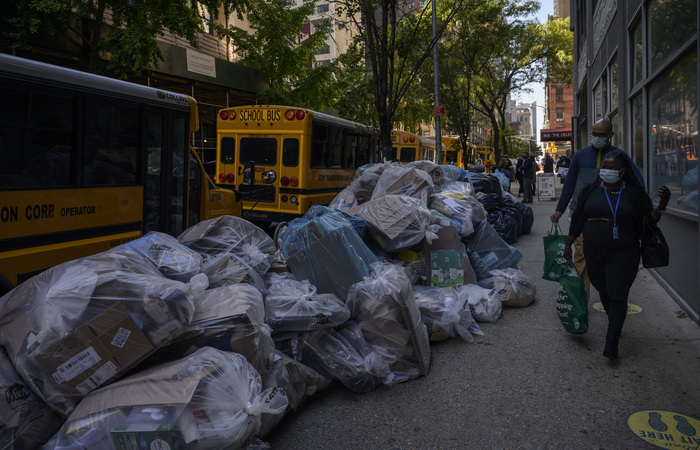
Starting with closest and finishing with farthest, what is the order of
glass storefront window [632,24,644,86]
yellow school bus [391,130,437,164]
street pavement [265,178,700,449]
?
street pavement [265,178,700,449] → glass storefront window [632,24,644,86] → yellow school bus [391,130,437,164]

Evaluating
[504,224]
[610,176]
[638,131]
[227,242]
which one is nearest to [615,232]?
[610,176]

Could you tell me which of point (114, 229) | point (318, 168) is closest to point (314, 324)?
point (114, 229)

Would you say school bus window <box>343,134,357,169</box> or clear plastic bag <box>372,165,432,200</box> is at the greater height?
school bus window <box>343,134,357,169</box>

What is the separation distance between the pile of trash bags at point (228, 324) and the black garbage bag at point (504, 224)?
11.4ft

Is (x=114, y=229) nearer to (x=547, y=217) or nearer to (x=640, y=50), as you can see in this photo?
(x=640, y=50)

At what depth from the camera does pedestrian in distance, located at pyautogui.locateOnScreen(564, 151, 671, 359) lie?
13.3 feet

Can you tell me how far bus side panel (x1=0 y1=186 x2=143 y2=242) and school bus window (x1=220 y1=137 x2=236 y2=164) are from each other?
Answer: 499cm

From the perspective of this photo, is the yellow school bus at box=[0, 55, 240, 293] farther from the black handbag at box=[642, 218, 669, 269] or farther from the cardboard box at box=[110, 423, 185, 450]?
the black handbag at box=[642, 218, 669, 269]

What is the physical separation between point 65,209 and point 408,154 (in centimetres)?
1505

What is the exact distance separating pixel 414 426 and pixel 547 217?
12.0 metres

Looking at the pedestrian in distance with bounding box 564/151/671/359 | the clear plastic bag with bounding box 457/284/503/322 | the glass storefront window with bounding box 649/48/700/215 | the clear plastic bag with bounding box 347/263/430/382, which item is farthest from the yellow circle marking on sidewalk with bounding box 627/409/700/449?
the glass storefront window with bounding box 649/48/700/215

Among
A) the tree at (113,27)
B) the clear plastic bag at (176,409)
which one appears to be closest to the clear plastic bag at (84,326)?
the clear plastic bag at (176,409)

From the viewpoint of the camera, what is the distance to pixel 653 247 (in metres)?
4.02

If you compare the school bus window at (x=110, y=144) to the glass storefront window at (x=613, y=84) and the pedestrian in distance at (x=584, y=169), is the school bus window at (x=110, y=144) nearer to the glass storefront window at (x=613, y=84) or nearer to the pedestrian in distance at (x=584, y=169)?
the pedestrian in distance at (x=584, y=169)
